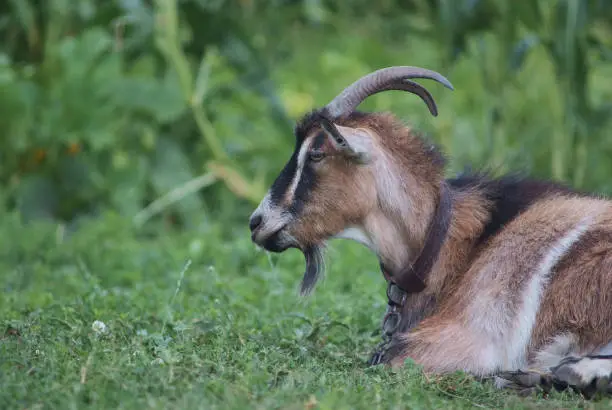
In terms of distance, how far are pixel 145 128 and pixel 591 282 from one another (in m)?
5.56

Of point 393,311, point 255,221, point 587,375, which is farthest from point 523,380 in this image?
point 255,221

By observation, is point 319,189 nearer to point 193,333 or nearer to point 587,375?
point 193,333

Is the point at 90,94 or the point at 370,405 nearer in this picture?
the point at 370,405

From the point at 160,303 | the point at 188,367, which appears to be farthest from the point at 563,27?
the point at 188,367

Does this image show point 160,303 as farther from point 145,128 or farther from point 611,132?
point 611,132

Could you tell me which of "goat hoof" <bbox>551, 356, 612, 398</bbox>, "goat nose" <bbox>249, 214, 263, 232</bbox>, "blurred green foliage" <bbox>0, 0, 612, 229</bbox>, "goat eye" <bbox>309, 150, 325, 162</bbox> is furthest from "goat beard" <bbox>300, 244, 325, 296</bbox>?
"blurred green foliage" <bbox>0, 0, 612, 229</bbox>

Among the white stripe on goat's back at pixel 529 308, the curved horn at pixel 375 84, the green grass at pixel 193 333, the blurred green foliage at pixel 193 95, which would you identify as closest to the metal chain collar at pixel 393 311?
the green grass at pixel 193 333

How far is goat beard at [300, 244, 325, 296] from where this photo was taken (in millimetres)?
5207

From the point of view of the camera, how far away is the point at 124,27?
30.7 ft

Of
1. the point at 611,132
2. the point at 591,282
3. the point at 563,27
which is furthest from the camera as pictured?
the point at 611,132

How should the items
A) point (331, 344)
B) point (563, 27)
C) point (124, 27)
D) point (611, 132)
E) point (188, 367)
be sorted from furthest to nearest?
1. point (611, 132)
2. point (124, 27)
3. point (563, 27)
4. point (331, 344)
5. point (188, 367)

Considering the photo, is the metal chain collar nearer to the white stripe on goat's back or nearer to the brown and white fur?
the brown and white fur

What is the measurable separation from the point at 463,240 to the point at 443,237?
0.10 meters

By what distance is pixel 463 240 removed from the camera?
16.9 ft
